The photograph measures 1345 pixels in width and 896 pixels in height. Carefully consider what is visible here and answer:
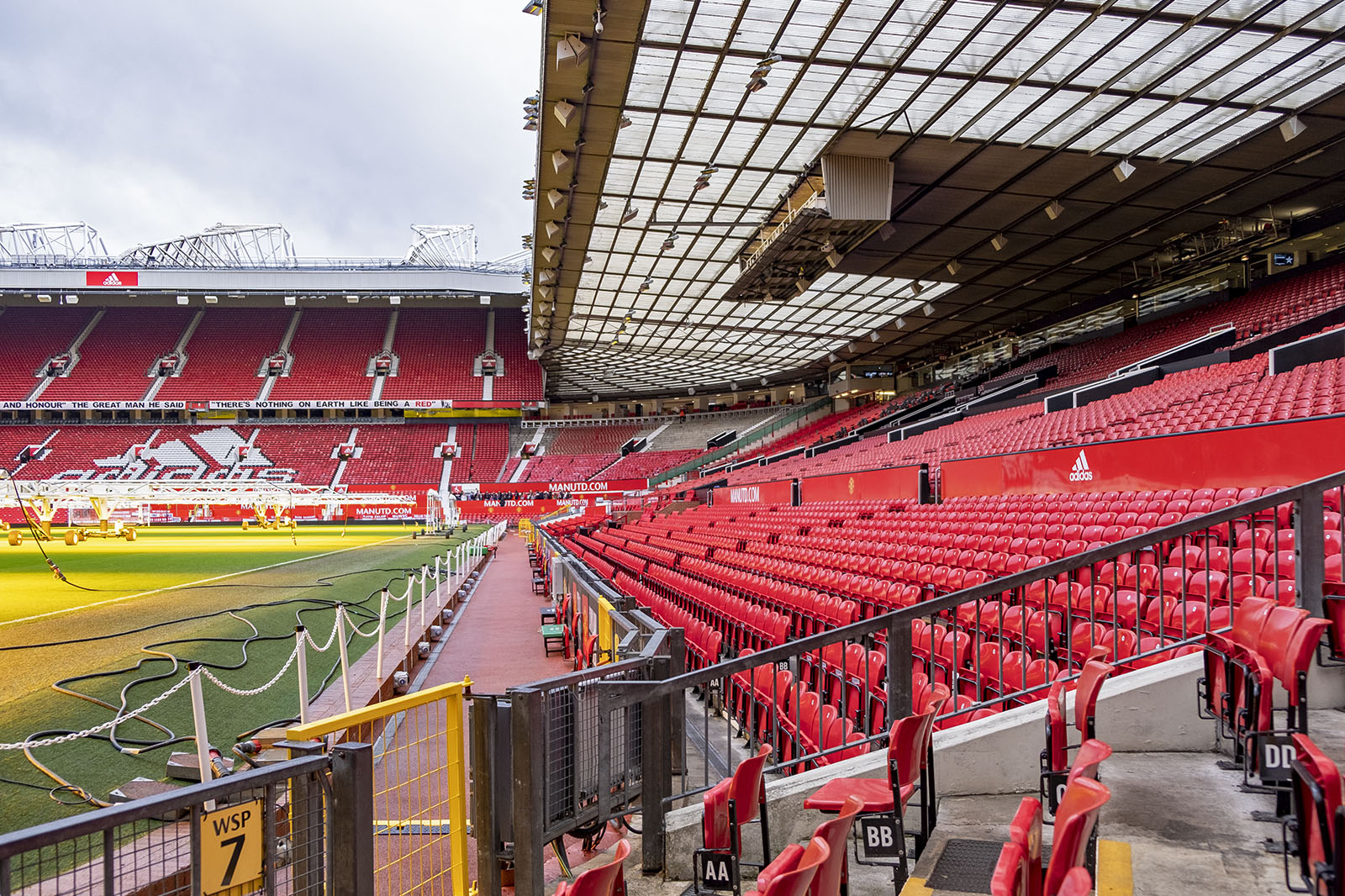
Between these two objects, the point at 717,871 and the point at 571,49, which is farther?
the point at 571,49

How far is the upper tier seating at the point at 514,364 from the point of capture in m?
53.4

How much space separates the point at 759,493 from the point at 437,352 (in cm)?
3641

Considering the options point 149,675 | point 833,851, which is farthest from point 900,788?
point 149,675

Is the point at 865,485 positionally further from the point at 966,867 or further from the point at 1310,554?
the point at 966,867

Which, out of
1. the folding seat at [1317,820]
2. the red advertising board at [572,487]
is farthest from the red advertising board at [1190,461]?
the red advertising board at [572,487]

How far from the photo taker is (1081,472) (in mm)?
10820

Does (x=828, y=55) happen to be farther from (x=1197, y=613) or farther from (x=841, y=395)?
(x=841, y=395)

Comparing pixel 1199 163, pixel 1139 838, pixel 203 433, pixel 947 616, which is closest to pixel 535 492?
pixel 203 433

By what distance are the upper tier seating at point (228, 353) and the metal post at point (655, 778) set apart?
183ft

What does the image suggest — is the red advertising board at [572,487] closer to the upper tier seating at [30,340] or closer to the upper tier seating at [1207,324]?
the upper tier seating at [30,340]

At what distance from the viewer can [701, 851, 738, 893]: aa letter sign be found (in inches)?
138

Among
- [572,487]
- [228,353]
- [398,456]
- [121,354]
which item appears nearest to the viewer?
[572,487]

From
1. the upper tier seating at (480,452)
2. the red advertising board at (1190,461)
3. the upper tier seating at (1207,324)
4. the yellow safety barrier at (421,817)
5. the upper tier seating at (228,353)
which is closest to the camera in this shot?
the yellow safety barrier at (421,817)

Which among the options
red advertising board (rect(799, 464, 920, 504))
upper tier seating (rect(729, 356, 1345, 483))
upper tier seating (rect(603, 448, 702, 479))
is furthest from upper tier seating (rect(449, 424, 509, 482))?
upper tier seating (rect(729, 356, 1345, 483))
